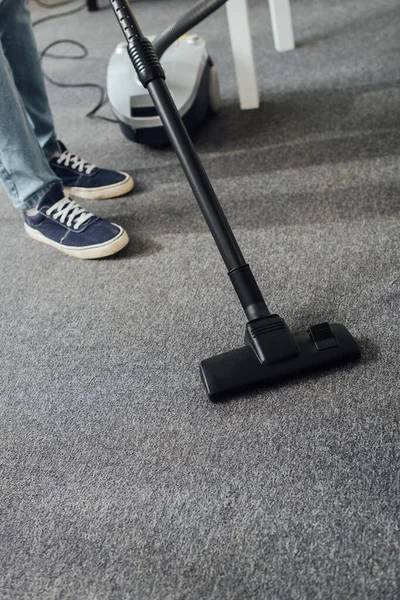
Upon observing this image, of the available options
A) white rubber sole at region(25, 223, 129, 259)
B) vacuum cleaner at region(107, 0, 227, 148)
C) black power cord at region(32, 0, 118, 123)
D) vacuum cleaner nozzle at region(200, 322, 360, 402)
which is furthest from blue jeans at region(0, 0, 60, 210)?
vacuum cleaner nozzle at region(200, 322, 360, 402)

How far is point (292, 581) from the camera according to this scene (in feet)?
2.23

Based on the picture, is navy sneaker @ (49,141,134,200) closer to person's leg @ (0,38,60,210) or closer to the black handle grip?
person's leg @ (0,38,60,210)

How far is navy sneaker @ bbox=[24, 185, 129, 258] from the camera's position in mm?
1241

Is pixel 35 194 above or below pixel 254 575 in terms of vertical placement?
above

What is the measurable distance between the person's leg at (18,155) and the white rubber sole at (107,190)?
0.55ft

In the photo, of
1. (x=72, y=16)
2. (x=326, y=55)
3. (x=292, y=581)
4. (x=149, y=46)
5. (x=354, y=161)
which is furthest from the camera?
(x=72, y=16)

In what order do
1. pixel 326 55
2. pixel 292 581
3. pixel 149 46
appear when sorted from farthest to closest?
1. pixel 326 55
2. pixel 149 46
3. pixel 292 581

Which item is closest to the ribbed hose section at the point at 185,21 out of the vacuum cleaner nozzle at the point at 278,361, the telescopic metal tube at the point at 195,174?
the telescopic metal tube at the point at 195,174

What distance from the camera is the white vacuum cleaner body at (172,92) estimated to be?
4.96 feet

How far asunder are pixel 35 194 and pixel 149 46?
15.6 inches

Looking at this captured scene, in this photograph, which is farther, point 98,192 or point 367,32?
point 367,32

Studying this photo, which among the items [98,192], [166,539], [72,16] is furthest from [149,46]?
[72,16]

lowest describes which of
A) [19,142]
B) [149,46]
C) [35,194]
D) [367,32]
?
[367,32]

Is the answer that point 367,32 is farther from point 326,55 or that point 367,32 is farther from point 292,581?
point 292,581
